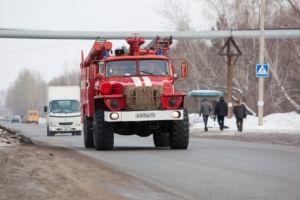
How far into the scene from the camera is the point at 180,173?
45.8 feet

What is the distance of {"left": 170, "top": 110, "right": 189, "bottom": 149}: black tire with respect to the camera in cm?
2172

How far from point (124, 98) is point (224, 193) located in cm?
1084

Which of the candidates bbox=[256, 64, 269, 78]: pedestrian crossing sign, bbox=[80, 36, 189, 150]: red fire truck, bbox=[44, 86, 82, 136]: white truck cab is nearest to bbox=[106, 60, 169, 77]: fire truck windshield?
→ bbox=[80, 36, 189, 150]: red fire truck

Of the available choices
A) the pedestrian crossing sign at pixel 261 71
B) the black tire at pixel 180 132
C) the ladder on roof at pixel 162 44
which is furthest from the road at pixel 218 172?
the pedestrian crossing sign at pixel 261 71

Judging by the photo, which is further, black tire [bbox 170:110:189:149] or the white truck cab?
the white truck cab

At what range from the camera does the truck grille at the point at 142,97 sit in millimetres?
21281

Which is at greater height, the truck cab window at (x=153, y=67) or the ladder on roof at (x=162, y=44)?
the ladder on roof at (x=162, y=44)

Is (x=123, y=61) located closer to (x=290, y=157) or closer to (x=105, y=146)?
(x=105, y=146)

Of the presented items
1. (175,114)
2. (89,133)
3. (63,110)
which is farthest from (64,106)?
(175,114)

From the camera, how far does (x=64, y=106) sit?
4584 cm

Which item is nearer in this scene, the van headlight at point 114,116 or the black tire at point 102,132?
the van headlight at point 114,116

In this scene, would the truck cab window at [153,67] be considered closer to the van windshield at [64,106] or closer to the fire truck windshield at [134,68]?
the fire truck windshield at [134,68]

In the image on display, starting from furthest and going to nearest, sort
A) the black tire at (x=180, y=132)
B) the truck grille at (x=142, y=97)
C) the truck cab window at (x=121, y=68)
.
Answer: the truck cab window at (x=121, y=68)
the black tire at (x=180, y=132)
the truck grille at (x=142, y=97)

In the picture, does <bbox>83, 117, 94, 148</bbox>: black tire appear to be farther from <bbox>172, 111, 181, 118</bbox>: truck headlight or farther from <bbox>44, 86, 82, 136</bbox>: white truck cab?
<bbox>44, 86, 82, 136</bbox>: white truck cab
